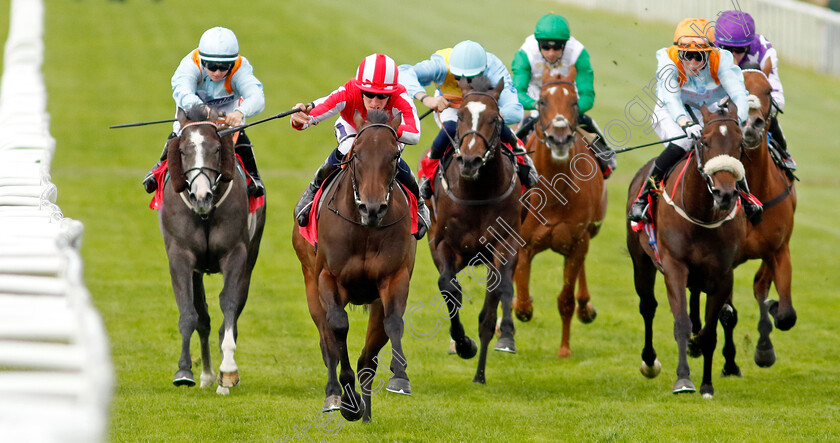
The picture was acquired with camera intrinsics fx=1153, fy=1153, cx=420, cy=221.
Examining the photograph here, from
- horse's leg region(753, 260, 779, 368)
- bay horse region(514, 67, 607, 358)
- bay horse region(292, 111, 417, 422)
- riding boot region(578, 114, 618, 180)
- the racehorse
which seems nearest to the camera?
bay horse region(292, 111, 417, 422)

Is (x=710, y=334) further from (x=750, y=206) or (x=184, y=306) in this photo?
(x=184, y=306)

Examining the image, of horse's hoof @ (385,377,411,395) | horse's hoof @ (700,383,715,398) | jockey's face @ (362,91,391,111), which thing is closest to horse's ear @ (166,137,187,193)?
jockey's face @ (362,91,391,111)

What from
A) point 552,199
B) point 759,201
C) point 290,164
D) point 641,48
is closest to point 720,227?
point 759,201

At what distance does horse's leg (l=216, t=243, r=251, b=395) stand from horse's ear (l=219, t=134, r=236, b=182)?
0.64 m

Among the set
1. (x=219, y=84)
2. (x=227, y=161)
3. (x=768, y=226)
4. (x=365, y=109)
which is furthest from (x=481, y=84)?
(x=768, y=226)

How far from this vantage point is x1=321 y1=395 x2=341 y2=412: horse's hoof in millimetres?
7160

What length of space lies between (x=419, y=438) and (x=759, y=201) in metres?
3.56

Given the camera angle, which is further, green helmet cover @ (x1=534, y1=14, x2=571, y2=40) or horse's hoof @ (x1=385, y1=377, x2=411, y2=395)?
green helmet cover @ (x1=534, y1=14, x2=571, y2=40)

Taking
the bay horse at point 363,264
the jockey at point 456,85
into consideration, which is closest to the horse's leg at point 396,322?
the bay horse at point 363,264

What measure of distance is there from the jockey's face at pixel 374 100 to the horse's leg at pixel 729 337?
336 centimetres

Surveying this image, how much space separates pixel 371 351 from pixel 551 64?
400 centimetres

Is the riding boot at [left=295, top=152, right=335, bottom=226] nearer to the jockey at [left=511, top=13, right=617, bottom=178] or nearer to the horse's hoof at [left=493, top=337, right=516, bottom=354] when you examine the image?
the horse's hoof at [left=493, top=337, right=516, bottom=354]

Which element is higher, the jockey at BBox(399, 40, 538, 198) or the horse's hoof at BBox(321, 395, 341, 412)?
the jockey at BBox(399, 40, 538, 198)

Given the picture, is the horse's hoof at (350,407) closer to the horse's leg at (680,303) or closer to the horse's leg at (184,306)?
the horse's leg at (184,306)
